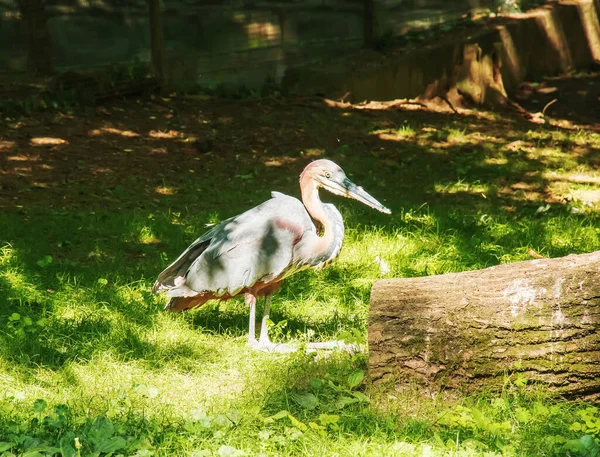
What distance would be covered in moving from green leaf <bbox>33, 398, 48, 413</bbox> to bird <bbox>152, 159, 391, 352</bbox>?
1.13 metres

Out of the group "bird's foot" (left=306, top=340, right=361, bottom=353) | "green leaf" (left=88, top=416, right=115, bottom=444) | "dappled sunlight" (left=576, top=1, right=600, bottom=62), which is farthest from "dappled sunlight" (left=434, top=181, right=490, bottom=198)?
"dappled sunlight" (left=576, top=1, right=600, bottom=62)

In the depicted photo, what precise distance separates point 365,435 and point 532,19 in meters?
10.7

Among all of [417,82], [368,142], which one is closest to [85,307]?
[368,142]

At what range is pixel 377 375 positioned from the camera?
14.7ft

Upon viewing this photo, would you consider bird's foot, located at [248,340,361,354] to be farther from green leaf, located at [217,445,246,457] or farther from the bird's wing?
green leaf, located at [217,445,246,457]

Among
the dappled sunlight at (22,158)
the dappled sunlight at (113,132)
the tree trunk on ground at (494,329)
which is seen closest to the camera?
the tree trunk on ground at (494,329)

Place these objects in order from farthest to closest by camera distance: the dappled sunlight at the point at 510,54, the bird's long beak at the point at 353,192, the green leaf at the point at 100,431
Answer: the dappled sunlight at the point at 510,54 < the bird's long beak at the point at 353,192 < the green leaf at the point at 100,431

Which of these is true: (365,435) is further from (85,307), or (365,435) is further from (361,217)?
A: (361,217)

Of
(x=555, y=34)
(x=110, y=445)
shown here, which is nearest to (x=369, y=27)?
(x=555, y=34)

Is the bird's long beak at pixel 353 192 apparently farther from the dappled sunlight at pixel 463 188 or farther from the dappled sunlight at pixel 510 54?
the dappled sunlight at pixel 510 54

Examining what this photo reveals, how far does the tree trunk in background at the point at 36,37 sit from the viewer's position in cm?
980

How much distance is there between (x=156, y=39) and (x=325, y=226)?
18.7 ft

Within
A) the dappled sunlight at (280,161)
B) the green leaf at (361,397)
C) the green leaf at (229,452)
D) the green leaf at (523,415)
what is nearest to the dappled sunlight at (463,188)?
the dappled sunlight at (280,161)

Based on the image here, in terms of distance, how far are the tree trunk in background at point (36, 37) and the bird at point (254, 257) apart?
5443 mm
